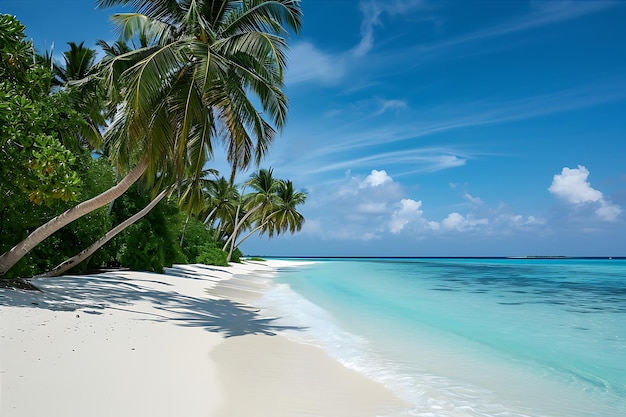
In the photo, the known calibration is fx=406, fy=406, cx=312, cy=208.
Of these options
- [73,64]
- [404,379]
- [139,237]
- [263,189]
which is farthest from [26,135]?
[263,189]

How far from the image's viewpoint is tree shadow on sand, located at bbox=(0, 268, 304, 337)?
7359 mm

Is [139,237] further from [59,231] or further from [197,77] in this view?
[197,77]

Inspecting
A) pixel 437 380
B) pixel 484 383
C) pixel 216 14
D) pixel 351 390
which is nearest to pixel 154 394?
pixel 351 390

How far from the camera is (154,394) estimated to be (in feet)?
12.6

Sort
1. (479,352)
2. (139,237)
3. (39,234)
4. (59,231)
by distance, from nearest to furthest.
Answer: (479,352) < (39,234) < (59,231) < (139,237)

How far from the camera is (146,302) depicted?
30.5ft

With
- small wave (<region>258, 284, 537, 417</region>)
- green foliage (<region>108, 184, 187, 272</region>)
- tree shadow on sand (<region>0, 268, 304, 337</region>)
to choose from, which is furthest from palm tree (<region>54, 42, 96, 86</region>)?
small wave (<region>258, 284, 537, 417</region>)

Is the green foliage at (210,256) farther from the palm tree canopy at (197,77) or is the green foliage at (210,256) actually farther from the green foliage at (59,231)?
the palm tree canopy at (197,77)

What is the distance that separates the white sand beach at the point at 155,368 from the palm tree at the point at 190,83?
3.33m

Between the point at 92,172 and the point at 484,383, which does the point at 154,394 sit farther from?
the point at 92,172

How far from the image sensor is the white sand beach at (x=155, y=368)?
3578mm

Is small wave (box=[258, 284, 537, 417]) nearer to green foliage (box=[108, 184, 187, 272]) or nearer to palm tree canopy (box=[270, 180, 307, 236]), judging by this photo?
green foliage (box=[108, 184, 187, 272])

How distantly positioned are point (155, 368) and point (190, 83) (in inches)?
286

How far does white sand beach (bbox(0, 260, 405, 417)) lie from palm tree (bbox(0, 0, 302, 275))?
3.33 m
